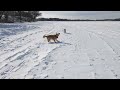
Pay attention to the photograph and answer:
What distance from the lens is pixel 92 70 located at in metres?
6.35
